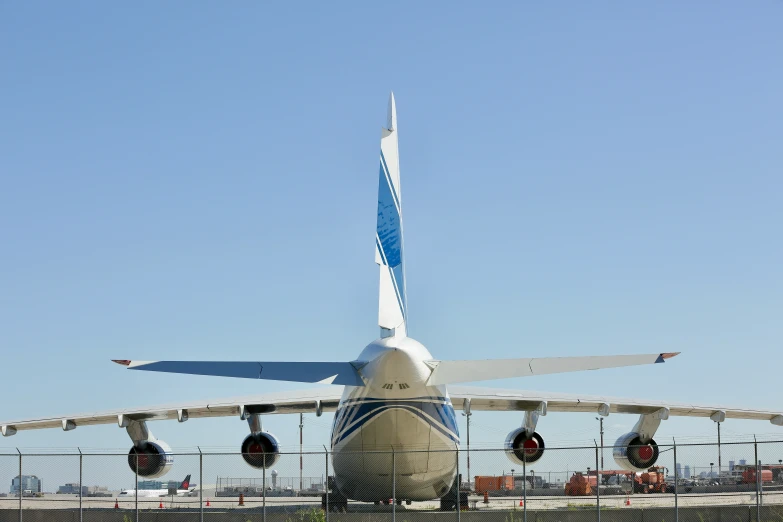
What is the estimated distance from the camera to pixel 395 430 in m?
18.8

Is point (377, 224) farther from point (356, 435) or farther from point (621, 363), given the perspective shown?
point (621, 363)

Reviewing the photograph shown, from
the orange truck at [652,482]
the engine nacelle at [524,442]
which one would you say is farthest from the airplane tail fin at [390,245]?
the orange truck at [652,482]

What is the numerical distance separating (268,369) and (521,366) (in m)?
3.96

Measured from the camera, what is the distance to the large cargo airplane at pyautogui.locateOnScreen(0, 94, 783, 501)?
51.3 ft

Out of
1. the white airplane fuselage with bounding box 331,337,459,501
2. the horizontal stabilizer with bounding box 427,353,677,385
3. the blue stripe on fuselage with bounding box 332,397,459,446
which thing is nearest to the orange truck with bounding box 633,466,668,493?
the white airplane fuselage with bounding box 331,337,459,501

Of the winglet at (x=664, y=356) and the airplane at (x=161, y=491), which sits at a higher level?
the winglet at (x=664, y=356)

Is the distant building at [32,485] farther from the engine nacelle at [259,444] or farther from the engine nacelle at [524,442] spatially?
the engine nacelle at [524,442]

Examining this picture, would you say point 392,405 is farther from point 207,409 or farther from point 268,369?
point 207,409

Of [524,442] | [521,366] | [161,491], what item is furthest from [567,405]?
[161,491]

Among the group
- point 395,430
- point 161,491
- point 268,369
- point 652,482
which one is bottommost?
point 161,491

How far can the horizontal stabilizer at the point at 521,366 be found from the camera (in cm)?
1379

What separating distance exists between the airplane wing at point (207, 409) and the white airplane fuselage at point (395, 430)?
208 inches

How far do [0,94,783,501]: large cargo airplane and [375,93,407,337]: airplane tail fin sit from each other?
25 millimetres

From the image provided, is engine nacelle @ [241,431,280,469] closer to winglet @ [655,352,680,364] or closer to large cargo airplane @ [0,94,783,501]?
large cargo airplane @ [0,94,783,501]
